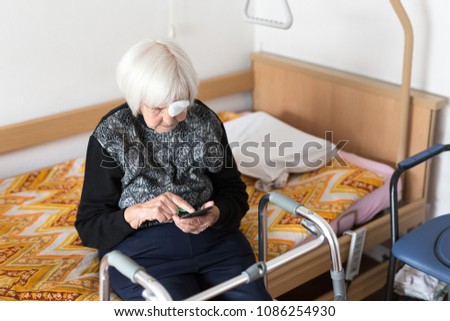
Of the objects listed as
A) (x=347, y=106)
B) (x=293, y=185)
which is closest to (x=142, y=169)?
(x=293, y=185)

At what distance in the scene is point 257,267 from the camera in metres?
1.34

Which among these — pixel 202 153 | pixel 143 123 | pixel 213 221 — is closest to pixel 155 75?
pixel 143 123

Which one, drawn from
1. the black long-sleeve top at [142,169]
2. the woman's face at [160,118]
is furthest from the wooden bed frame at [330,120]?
the woman's face at [160,118]

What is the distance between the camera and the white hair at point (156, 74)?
5.11ft

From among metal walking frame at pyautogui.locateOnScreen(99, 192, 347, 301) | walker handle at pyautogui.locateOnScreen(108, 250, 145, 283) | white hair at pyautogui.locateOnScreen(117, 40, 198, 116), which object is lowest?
metal walking frame at pyautogui.locateOnScreen(99, 192, 347, 301)

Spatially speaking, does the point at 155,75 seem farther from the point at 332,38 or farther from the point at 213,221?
the point at 332,38

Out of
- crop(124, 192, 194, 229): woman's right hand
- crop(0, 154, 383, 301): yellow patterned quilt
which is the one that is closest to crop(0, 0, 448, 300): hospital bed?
crop(0, 154, 383, 301): yellow patterned quilt

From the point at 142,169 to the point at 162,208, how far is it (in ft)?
0.57

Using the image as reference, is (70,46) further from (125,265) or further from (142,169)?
(125,265)

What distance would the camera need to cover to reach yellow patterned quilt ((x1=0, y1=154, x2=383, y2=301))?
1.74 metres

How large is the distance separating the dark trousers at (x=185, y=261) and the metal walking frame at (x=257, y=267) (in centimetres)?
15

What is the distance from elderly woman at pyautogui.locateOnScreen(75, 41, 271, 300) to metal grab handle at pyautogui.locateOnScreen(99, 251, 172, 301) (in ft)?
0.95

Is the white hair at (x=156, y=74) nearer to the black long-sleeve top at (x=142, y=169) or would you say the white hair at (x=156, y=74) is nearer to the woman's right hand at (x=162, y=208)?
the black long-sleeve top at (x=142, y=169)

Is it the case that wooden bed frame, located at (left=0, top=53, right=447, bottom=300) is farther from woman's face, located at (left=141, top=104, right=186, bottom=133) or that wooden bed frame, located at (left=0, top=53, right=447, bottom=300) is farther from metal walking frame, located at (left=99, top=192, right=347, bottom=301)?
woman's face, located at (left=141, top=104, right=186, bottom=133)
